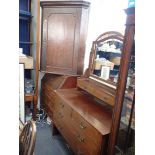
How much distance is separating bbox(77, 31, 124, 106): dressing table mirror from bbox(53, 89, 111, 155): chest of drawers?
0.14m

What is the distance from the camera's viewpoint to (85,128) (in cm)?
167

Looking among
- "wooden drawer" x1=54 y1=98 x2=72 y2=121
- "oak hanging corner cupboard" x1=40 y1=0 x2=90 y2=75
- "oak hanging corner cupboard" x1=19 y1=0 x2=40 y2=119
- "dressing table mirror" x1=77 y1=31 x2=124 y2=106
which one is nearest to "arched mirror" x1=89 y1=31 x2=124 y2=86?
"dressing table mirror" x1=77 y1=31 x2=124 y2=106

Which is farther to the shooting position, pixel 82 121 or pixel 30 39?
pixel 30 39

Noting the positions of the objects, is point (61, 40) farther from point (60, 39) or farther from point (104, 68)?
point (104, 68)

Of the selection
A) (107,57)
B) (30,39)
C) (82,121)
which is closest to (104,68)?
(107,57)

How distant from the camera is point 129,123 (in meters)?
1.21

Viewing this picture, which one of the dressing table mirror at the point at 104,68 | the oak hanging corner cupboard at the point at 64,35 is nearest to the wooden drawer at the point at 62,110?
the dressing table mirror at the point at 104,68

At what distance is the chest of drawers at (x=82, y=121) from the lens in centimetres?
150

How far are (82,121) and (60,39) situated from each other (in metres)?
1.40

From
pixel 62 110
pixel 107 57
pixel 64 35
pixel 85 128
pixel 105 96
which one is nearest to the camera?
pixel 85 128

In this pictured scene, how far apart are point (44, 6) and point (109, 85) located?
1625mm

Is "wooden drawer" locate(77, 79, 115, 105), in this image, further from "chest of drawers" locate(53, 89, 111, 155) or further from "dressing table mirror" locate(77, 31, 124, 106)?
"chest of drawers" locate(53, 89, 111, 155)
